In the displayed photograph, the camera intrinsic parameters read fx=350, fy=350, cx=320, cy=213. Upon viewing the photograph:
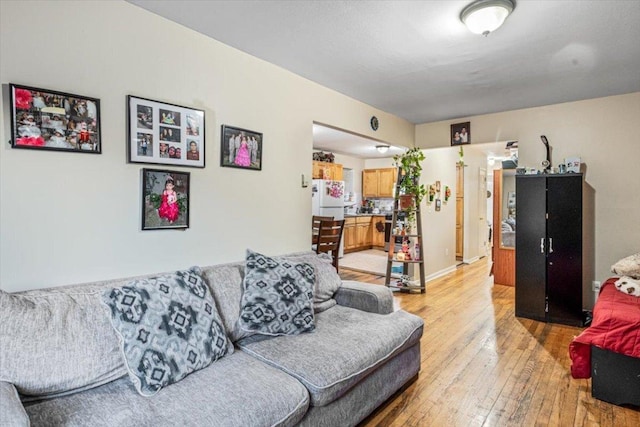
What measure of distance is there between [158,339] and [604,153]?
4611mm

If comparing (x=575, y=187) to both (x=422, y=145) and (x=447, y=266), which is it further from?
(x=447, y=266)

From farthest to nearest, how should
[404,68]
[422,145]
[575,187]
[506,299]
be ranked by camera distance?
[422,145] → [506,299] → [575,187] → [404,68]

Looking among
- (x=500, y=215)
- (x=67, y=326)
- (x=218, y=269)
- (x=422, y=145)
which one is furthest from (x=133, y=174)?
(x=500, y=215)

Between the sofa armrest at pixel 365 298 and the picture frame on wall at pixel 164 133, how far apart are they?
1427 millimetres

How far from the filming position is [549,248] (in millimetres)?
3756

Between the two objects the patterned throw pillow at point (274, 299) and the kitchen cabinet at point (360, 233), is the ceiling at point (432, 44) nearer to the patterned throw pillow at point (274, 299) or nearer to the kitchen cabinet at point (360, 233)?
the patterned throw pillow at point (274, 299)

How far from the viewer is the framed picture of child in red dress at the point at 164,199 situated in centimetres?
219

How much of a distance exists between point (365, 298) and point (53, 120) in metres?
2.21

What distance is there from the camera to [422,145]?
5.11 metres

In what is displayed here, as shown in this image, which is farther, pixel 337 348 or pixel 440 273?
pixel 440 273

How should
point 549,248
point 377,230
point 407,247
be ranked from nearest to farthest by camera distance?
point 549,248 < point 407,247 < point 377,230

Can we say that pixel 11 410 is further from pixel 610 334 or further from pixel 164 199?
pixel 610 334

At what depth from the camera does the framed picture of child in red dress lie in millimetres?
2191

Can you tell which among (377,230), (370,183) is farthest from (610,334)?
(370,183)
